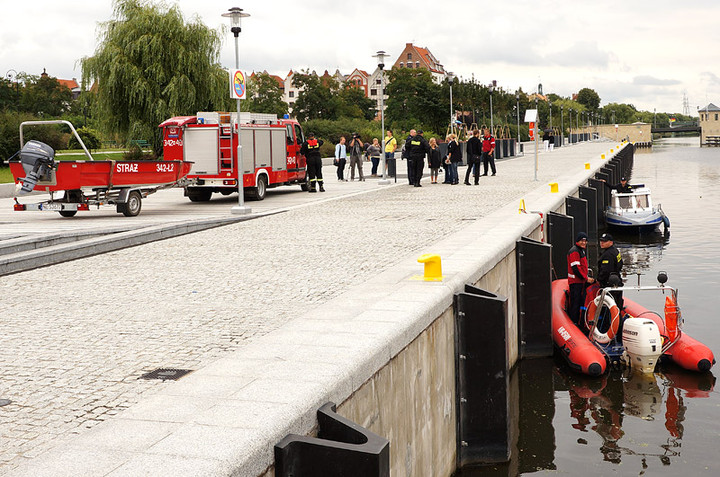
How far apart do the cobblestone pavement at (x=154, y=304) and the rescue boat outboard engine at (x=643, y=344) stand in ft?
9.97

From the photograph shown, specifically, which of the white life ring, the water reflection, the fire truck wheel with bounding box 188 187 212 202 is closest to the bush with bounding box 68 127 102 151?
the fire truck wheel with bounding box 188 187 212 202

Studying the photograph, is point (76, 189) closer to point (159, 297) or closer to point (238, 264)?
point (238, 264)

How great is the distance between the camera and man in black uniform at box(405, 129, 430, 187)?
2709 cm

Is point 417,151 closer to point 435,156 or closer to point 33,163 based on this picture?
point 435,156

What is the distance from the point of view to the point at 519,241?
39.8 feet

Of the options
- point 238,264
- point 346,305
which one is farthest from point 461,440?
point 238,264

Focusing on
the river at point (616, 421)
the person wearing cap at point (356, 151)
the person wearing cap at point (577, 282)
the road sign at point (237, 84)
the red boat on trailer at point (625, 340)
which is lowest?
the river at point (616, 421)

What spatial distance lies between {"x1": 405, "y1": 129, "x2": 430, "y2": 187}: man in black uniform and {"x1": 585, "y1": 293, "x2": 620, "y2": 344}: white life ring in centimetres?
1544

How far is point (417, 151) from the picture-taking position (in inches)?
1068

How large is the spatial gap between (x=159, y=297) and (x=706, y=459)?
5985 millimetres

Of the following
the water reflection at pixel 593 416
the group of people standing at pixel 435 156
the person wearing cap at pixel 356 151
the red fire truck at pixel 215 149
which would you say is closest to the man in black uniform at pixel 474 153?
the group of people standing at pixel 435 156

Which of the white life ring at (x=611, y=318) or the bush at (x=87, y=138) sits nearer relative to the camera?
the white life ring at (x=611, y=318)

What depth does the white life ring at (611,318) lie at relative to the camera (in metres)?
11.6

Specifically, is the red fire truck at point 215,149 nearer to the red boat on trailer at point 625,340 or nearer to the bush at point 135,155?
the red boat on trailer at point 625,340
